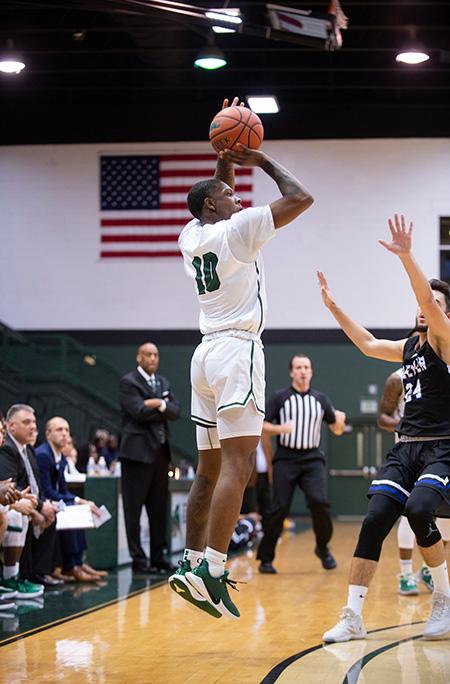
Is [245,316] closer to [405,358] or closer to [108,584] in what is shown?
[405,358]

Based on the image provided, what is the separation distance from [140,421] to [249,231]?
5.37 meters

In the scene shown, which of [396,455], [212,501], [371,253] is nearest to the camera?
[212,501]

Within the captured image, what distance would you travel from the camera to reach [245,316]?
517cm

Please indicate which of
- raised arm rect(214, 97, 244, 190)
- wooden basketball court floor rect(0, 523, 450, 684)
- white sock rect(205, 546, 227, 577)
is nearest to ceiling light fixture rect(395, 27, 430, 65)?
wooden basketball court floor rect(0, 523, 450, 684)

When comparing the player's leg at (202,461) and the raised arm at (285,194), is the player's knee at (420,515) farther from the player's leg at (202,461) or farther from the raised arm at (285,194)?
the raised arm at (285,194)

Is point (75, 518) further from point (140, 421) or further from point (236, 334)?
point (236, 334)

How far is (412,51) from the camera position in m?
14.6

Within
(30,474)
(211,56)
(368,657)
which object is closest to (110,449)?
(211,56)

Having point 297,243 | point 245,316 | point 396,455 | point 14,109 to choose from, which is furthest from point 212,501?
point 14,109

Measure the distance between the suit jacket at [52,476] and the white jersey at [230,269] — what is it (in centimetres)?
411

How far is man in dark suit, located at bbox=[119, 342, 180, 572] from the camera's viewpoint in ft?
32.7

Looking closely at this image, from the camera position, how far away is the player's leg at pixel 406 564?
8258 millimetres

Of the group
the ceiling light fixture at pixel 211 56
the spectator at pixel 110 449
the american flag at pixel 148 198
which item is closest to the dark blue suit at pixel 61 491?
the ceiling light fixture at pixel 211 56

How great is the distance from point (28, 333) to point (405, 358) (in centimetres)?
1450
